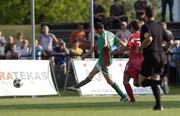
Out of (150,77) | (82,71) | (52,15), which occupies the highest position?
(150,77)

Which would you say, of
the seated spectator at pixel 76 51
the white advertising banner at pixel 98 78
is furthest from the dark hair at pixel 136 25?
the seated spectator at pixel 76 51

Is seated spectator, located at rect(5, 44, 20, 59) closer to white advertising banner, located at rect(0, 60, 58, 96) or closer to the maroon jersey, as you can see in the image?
white advertising banner, located at rect(0, 60, 58, 96)

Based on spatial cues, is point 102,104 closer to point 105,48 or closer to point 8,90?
point 105,48

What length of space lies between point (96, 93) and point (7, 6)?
25318mm

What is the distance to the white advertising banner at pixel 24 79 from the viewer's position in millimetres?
26438

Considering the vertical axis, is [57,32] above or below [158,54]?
below

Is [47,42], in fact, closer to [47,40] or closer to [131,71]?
[47,40]

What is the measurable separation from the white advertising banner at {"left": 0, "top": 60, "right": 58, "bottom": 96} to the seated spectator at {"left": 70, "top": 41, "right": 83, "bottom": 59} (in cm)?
305

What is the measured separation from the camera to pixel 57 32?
3562 centimetres

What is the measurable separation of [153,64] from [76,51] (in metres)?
11.5

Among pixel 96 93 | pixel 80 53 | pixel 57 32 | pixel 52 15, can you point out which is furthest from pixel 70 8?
pixel 96 93

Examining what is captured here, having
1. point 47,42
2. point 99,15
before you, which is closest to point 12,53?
point 47,42

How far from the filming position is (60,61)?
30.5 metres

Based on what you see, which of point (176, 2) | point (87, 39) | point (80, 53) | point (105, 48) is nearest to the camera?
point (105, 48)
